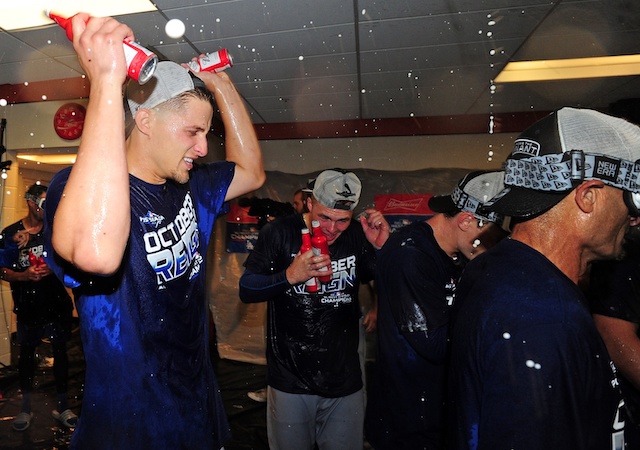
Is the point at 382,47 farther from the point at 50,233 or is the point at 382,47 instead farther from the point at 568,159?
the point at 50,233

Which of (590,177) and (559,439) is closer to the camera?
(559,439)

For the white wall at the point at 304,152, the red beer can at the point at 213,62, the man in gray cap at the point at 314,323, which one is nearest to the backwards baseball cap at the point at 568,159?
the red beer can at the point at 213,62

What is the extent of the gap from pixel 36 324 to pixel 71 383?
1411 millimetres

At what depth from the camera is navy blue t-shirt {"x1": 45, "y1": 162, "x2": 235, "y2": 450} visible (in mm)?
1238

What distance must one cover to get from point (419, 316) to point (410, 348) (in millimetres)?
199

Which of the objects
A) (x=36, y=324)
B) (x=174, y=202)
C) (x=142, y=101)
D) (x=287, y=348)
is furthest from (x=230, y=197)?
(x=36, y=324)

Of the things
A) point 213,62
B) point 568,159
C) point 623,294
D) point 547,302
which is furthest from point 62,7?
point 623,294

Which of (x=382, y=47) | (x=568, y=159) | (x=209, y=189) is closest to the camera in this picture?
(x=568, y=159)

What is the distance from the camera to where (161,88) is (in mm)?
1406

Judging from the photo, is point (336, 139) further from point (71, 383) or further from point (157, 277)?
point (157, 277)

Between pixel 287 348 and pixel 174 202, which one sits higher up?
pixel 174 202

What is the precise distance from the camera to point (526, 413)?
0.87m

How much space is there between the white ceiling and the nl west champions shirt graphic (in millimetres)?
2608

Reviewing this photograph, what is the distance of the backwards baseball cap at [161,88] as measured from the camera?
1396 mm
